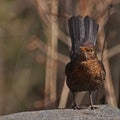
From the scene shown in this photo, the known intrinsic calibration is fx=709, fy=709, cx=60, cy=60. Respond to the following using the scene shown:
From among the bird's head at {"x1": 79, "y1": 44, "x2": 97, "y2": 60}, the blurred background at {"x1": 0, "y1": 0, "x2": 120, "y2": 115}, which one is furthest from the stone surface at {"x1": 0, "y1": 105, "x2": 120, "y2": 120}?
the blurred background at {"x1": 0, "y1": 0, "x2": 120, "y2": 115}

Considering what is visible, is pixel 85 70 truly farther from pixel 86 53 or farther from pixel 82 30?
pixel 82 30

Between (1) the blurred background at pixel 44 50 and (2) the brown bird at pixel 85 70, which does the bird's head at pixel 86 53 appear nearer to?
(2) the brown bird at pixel 85 70

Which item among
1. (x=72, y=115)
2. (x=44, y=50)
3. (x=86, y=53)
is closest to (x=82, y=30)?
(x=86, y=53)

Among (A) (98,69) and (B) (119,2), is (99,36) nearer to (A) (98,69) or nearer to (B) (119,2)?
(B) (119,2)

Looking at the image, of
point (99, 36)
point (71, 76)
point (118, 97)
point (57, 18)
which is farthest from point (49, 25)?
point (71, 76)

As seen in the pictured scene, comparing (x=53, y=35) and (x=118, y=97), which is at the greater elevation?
(x=53, y=35)

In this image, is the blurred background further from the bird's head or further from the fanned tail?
the bird's head

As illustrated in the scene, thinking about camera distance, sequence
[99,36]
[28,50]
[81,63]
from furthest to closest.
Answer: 1. [28,50]
2. [99,36]
3. [81,63]
